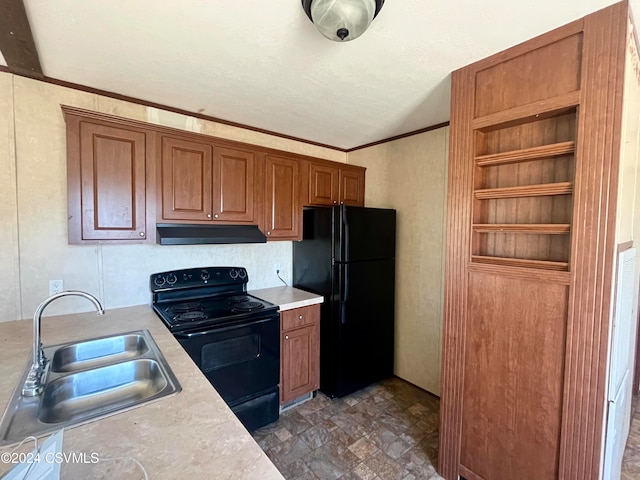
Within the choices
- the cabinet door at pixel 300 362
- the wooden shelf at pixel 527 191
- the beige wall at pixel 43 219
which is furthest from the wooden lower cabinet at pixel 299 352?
the wooden shelf at pixel 527 191

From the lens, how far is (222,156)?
2262 mm

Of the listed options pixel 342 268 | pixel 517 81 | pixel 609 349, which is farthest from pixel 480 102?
pixel 342 268

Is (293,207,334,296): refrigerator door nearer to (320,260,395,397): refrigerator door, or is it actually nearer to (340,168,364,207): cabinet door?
(320,260,395,397): refrigerator door

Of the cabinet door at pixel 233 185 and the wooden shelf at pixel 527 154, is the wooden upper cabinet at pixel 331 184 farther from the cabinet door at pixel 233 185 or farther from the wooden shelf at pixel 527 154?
the wooden shelf at pixel 527 154

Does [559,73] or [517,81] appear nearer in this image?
[559,73]

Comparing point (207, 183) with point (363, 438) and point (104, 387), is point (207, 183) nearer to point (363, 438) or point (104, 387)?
point (104, 387)

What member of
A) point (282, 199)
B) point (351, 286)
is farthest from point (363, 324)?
point (282, 199)

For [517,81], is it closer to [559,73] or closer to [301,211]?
[559,73]

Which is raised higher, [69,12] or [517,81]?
[69,12]

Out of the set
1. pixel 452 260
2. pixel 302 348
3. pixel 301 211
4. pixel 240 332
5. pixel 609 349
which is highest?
pixel 301 211

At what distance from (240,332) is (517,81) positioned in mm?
2210

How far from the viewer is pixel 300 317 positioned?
2.47 m

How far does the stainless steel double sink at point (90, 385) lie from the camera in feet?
3.10

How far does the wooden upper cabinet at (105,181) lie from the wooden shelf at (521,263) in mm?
2110
